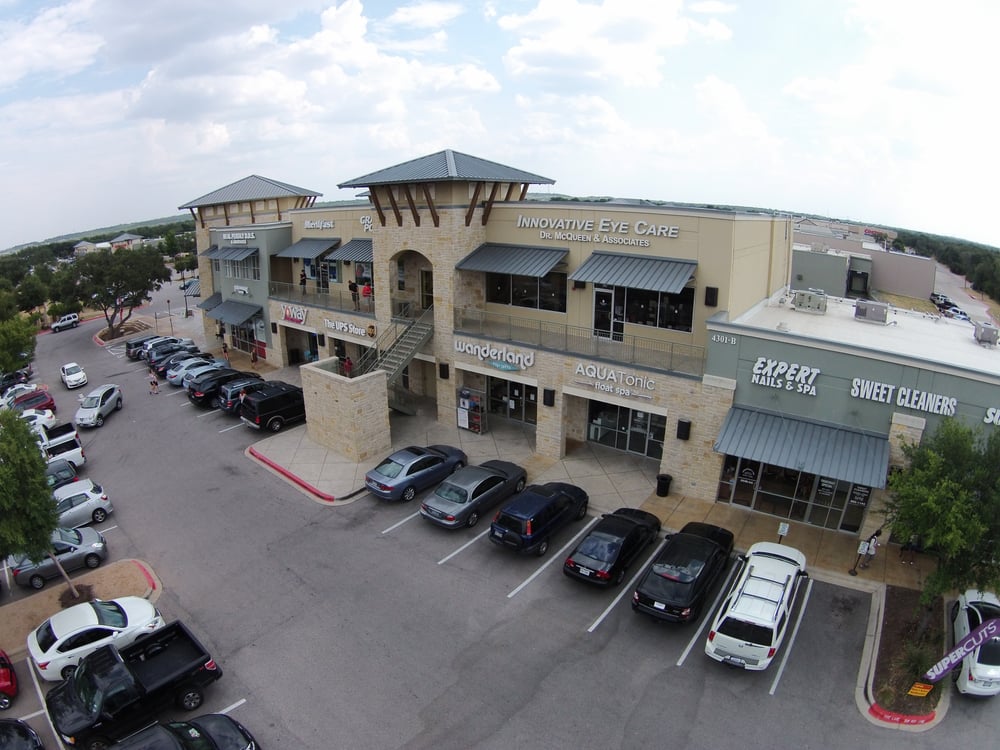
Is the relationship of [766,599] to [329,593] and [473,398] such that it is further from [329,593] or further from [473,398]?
[473,398]

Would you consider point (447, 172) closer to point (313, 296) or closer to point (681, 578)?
point (313, 296)

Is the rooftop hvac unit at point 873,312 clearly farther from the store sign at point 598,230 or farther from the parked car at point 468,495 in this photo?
the parked car at point 468,495

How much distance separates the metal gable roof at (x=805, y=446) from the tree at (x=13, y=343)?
35766mm

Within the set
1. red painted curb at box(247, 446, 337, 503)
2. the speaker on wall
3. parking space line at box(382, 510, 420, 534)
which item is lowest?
parking space line at box(382, 510, 420, 534)

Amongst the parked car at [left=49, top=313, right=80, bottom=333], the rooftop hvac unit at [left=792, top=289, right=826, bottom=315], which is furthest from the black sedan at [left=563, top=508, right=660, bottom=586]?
the parked car at [left=49, top=313, right=80, bottom=333]

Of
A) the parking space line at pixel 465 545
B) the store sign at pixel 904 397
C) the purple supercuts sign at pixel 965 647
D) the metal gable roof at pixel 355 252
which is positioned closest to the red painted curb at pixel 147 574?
the parking space line at pixel 465 545

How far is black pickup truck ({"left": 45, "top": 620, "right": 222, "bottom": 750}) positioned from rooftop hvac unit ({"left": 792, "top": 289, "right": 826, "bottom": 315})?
75.5 ft

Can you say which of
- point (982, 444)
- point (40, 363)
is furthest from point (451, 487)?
point (40, 363)

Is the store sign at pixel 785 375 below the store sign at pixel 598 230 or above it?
below

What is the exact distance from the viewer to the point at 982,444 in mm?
13992

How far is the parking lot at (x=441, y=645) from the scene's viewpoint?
12.0 meters

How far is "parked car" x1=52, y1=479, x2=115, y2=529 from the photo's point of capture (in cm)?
1969

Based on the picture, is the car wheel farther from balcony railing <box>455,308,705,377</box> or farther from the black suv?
the black suv

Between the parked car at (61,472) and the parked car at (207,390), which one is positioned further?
the parked car at (207,390)
